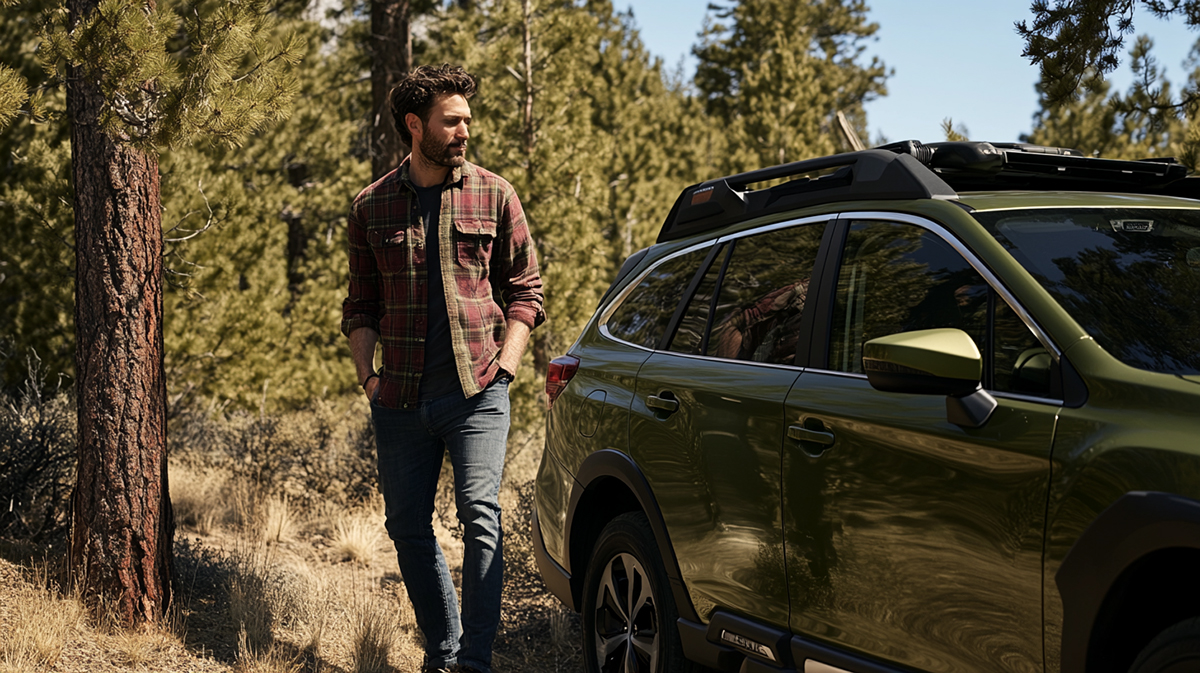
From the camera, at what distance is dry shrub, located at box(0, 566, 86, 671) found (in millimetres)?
4438

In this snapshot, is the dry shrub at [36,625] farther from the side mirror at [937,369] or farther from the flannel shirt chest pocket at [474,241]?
the side mirror at [937,369]

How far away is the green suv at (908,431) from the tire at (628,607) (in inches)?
0.4

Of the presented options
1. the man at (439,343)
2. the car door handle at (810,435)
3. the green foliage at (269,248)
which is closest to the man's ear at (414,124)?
the man at (439,343)

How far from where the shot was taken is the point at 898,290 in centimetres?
300

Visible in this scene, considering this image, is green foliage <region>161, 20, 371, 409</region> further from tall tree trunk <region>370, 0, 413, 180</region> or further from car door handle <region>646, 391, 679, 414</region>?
car door handle <region>646, 391, 679, 414</region>

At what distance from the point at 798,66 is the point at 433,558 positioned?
25.5m

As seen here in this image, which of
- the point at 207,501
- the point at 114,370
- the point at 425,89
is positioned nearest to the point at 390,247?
the point at 425,89

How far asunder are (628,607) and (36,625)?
2.63 metres

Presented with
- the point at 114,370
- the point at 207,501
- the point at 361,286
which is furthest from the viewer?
the point at 207,501

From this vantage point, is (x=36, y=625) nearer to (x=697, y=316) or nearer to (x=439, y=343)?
(x=439, y=343)

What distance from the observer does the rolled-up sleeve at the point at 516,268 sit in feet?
14.7

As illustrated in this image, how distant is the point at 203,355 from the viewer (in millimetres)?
11250

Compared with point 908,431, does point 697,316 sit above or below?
above

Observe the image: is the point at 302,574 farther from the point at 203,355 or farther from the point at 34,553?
the point at 203,355
